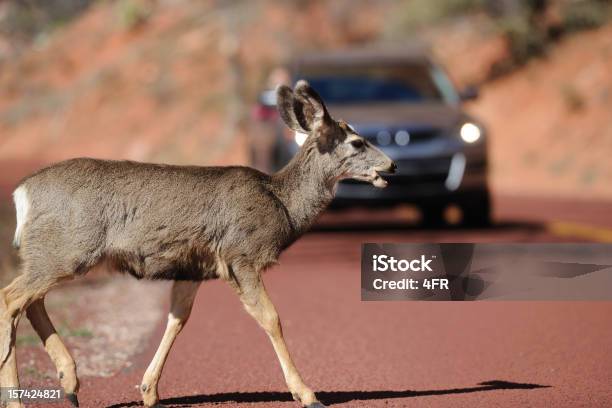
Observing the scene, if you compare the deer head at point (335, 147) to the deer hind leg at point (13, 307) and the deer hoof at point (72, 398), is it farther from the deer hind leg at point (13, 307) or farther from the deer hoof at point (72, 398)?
the deer hoof at point (72, 398)

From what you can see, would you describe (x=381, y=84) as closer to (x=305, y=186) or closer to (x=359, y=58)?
(x=359, y=58)

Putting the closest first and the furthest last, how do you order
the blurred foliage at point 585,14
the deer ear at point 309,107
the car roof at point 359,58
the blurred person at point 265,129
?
the deer ear at point 309,107
the blurred person at point 265,129
the car roof at point 359,58
the blurred foliage at point 585,14

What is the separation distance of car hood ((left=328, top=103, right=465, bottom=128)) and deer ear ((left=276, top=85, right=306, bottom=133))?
29.6 ft

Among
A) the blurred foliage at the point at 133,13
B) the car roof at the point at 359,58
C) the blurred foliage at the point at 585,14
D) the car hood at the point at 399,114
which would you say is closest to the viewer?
the car hood at the point at 399,114

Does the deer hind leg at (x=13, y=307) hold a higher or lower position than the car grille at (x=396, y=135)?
lower

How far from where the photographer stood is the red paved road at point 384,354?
759cm

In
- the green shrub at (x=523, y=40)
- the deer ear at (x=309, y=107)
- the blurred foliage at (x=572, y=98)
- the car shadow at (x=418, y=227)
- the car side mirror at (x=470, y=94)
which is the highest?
the green shrub at (x=523, y=40)

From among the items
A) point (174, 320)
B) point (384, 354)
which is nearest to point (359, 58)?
point (384, 354)

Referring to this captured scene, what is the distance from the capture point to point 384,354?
360 inches

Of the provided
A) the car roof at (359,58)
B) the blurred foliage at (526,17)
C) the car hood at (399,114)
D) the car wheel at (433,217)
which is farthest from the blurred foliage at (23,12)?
the car wheel at (433,217)

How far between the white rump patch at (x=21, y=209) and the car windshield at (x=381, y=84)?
1112 centimetres

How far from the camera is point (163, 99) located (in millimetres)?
49812

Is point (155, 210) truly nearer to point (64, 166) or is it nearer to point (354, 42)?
point (64, 166)

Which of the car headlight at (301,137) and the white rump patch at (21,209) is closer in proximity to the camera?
the white rump patch at (21,209)
